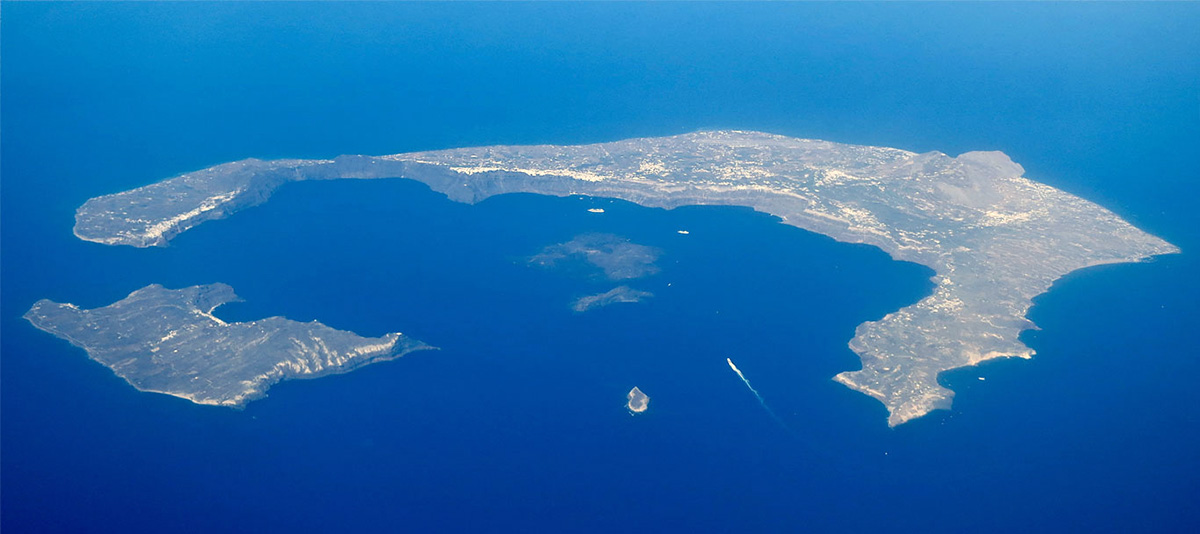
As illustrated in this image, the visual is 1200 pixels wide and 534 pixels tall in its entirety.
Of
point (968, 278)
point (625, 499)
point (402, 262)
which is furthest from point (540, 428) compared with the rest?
point (968, 278)

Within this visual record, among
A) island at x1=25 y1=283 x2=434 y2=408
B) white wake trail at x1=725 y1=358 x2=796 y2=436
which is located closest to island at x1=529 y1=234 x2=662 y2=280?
white wake trail at x1=725 y1=358 x2=796 y2=436

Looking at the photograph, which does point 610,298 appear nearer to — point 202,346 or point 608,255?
point 608,255

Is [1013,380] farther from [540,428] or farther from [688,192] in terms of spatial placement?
[688,192]

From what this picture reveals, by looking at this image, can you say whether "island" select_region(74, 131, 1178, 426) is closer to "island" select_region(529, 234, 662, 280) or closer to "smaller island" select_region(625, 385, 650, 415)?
"island" select_region(529, 234, 662, 280)

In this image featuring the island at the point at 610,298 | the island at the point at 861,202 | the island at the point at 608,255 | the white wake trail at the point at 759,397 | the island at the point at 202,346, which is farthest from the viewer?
the island at the point at 608,255

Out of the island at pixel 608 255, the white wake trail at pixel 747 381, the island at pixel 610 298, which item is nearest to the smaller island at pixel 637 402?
the white wake trail at pixel 747 381

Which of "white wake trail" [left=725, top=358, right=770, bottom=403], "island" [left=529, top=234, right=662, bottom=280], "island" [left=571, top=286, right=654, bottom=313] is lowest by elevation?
"white wake trail" [left=725, top=358, right=770, bottom=403]

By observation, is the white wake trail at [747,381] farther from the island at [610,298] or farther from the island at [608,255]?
the island at [608,255]
